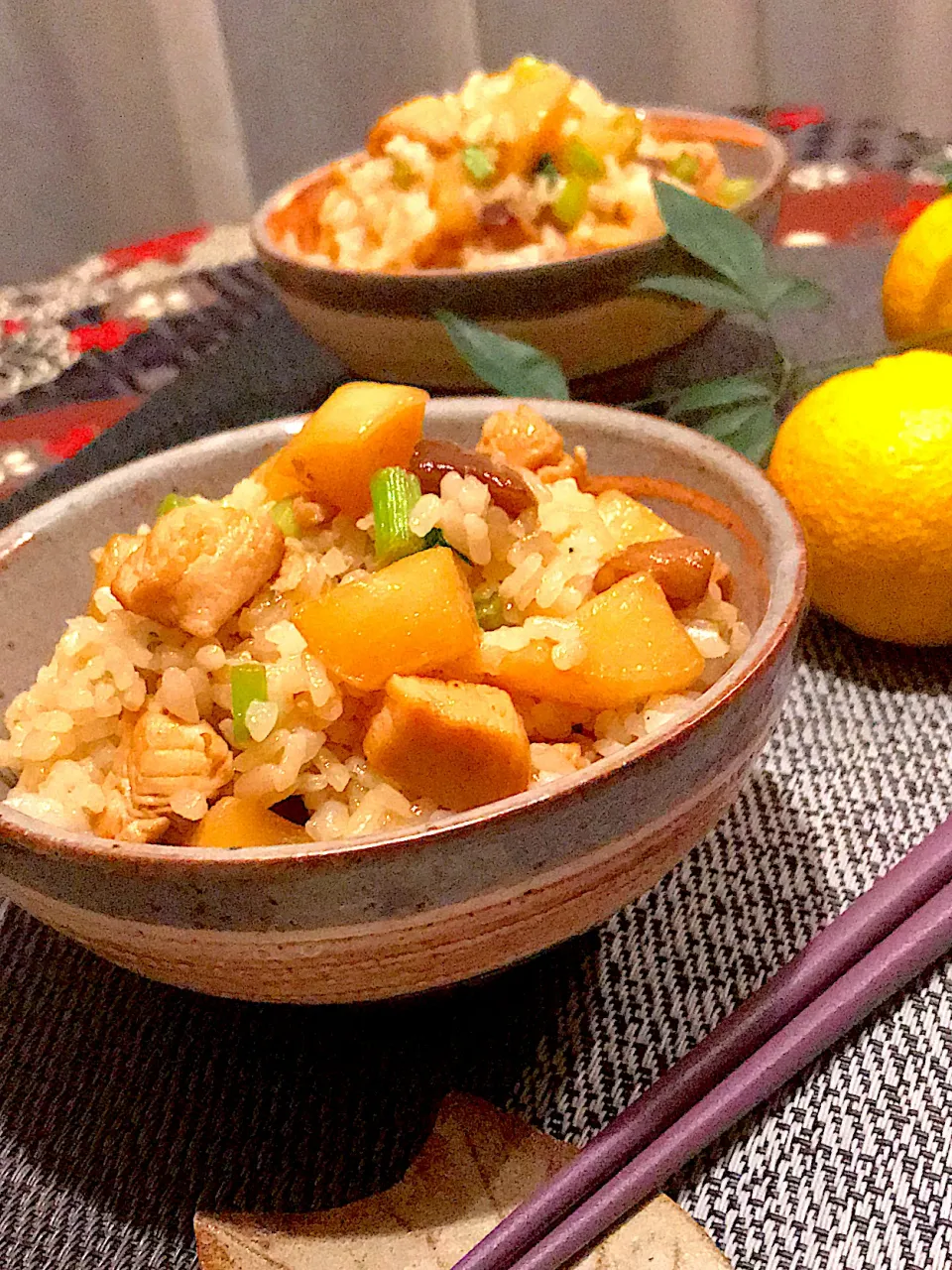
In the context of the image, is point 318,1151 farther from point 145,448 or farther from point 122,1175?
point 145,448

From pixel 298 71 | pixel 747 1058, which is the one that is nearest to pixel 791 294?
pixel 747 1058

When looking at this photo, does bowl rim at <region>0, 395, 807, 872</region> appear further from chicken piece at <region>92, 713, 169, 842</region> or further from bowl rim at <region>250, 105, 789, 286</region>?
bowl rim at <region>250, 105, 789, 286</region>

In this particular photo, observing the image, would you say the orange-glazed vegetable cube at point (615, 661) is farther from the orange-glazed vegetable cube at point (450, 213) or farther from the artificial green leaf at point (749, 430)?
the orange-glazed vegetable cube at point (450, 213)

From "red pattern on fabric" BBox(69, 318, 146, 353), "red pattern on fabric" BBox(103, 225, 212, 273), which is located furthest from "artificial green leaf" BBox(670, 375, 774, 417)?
"red pattern on fabric" BBox(103, 225, 212, 273)

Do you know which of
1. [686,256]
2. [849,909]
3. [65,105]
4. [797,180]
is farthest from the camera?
[65,105]

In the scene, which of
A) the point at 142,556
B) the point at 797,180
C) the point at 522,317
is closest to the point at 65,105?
the point at 797,180

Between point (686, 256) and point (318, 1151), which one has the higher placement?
point (686, 256)

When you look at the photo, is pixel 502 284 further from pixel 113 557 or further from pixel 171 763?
pixel 171 763

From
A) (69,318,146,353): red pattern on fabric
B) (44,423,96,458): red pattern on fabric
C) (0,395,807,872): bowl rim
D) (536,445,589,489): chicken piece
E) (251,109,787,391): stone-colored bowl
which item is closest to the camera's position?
(0,395,807,872): bowl rim
